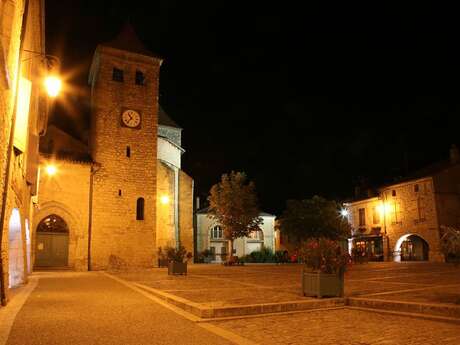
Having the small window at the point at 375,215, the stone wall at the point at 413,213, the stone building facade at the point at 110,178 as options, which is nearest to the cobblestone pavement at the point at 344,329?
the stone building facade at the point at 110,178

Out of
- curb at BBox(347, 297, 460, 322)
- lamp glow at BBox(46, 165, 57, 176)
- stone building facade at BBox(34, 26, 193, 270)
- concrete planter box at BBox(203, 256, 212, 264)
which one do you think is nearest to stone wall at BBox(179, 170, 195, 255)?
stone building facade at BBox(34, 26, 193, 270)

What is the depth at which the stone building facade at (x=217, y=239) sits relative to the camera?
45.1 meters

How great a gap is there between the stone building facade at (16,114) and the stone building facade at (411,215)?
2661cm

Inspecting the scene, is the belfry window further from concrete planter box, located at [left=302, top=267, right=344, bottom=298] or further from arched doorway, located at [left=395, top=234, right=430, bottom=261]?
arched doorway, located at [left=395, top=234, right=430, bottom=261]

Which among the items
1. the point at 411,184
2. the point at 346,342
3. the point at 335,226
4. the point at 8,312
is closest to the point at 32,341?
the point at 8,312

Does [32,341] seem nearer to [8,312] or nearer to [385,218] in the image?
[8,312]

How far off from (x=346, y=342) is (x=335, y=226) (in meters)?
30.1

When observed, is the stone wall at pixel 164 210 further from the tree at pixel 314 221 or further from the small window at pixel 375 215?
the small window at pixel 375 215

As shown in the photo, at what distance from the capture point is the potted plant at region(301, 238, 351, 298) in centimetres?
907

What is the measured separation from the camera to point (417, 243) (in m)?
37.9

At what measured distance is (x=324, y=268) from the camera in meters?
9.19

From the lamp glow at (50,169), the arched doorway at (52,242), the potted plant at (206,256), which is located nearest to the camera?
the lamp glow at (50,169)

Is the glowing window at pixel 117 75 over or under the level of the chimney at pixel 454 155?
over

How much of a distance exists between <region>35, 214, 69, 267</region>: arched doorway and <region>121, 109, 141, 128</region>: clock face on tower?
7532 millimetres
